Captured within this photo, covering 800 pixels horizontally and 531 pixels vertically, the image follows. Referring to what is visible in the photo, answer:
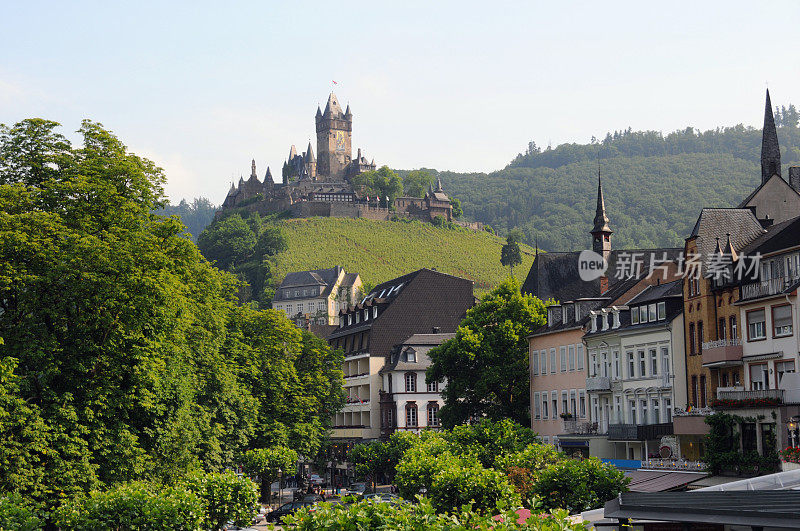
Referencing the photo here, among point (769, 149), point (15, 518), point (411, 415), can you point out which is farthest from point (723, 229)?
point (411, 415)

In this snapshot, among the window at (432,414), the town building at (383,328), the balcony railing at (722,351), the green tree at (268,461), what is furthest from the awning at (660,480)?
the town building at (383,328)

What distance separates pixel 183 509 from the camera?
35031mm

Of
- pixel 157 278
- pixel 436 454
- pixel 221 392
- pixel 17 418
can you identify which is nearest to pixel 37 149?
pixel 157 278

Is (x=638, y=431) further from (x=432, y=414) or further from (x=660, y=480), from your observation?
(x=432, y=414)

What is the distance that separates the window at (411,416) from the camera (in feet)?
337

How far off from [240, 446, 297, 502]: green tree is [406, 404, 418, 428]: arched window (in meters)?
28.8

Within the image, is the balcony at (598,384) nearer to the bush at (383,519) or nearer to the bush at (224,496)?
the bush at (224,496)

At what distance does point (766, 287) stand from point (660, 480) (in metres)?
10.8

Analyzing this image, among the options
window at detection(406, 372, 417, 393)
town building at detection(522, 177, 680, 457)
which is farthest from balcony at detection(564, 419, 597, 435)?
window at detection(406, 372, 417, 393)

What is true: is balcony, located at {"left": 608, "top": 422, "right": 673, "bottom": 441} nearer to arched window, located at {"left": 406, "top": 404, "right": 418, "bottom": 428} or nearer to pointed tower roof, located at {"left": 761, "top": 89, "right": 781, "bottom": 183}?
pointed tower roof, located at {"left": 761, "top": 89, "right": 781, "bottom": 183}

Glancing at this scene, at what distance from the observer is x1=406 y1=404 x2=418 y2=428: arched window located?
102812 millimetres

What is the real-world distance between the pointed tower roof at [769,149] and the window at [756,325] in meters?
26.0

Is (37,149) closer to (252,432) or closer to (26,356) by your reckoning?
(26,356)

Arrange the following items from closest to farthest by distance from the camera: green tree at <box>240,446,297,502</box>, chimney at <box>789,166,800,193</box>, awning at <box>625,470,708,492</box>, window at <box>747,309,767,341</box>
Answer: awning at <box>625,470,708,492</box> < window at <box>747,309,767,341</box> < green tree at <box>240,446,297,502</box> < chimney at <box>789,166,800,193</box>
